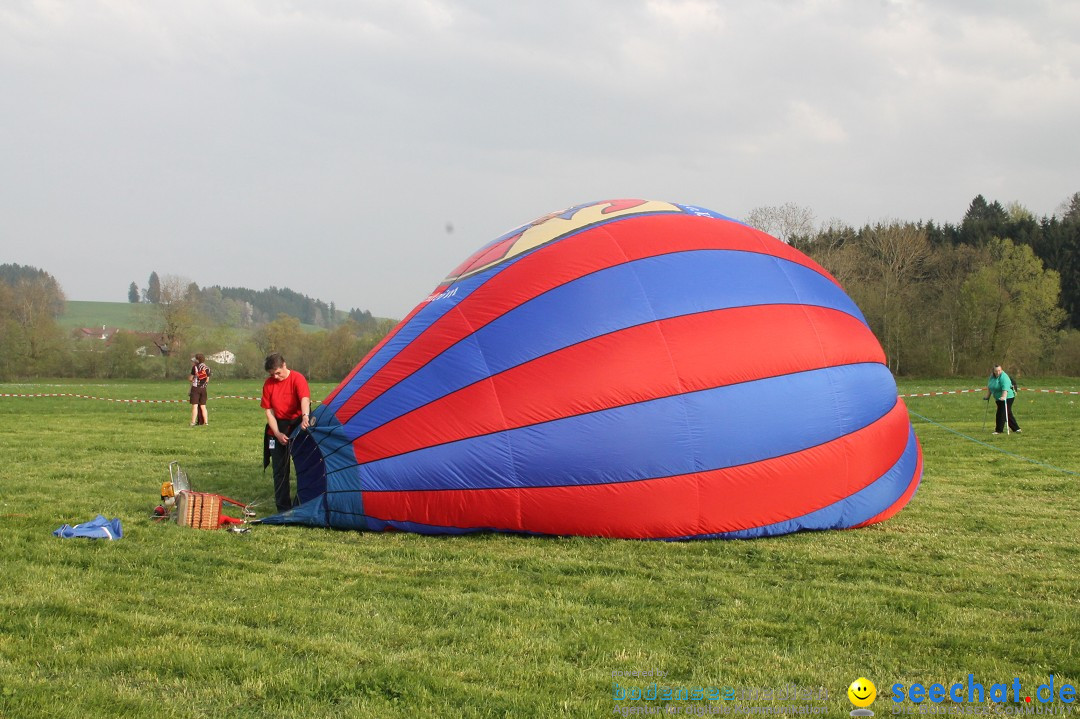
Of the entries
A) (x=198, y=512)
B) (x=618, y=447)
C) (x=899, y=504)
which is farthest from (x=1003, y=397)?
(x=198, y=512)

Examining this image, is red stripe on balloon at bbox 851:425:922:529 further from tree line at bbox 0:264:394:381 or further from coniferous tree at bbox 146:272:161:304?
coniferous tree at bbox 146:272:161:304

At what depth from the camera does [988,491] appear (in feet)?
30.0

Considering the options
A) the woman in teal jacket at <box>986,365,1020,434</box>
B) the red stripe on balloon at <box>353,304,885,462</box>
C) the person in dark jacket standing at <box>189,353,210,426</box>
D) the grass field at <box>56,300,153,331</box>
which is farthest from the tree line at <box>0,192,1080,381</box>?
the red stripe on balloon at <box>353,304,885,462</box>

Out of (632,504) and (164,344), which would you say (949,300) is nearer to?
(632,504)

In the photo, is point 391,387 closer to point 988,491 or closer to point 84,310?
point 988,491

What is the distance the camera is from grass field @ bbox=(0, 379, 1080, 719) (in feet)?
12.0

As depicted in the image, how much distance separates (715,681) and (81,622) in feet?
10.4

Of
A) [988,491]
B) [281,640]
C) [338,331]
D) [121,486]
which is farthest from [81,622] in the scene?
[338,331]

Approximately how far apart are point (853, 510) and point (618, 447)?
7.15 ft

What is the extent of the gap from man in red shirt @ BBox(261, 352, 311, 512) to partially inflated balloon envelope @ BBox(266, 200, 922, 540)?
33 centimetres

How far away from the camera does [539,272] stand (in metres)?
7.00

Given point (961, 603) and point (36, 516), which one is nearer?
point (961, 603)

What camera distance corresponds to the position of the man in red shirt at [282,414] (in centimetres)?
740

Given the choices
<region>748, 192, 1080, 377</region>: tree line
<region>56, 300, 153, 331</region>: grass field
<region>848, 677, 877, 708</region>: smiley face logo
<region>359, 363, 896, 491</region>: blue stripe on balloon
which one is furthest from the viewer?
<region>56, 300, 153, 331</region>: grass field
